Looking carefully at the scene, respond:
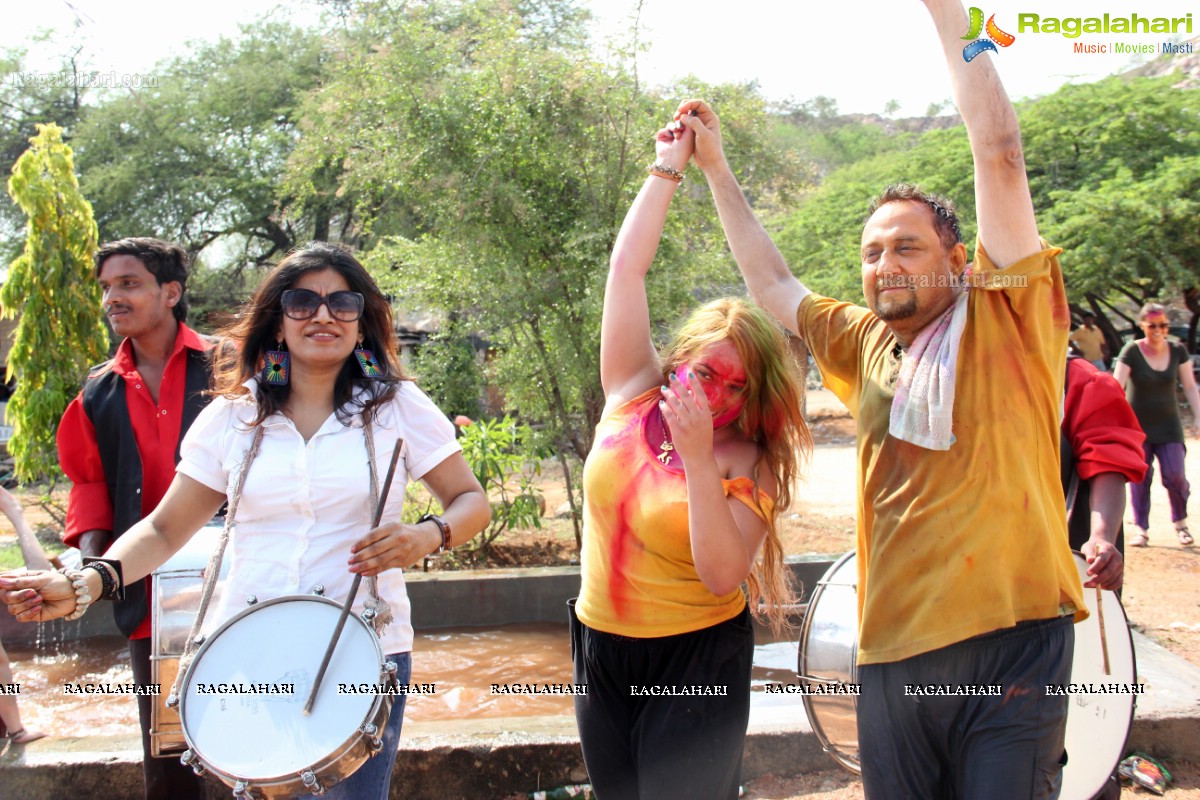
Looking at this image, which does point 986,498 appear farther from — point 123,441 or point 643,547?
point 123,441

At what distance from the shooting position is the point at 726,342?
8.44 ft

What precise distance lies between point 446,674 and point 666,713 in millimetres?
3640

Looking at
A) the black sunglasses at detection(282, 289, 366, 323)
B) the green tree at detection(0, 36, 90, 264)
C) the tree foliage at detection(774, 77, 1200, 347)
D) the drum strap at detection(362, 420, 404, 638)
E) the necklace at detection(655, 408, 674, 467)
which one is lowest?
the drum strap at detection(362, 420, 404, 638)

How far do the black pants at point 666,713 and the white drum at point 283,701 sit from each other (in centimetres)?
58

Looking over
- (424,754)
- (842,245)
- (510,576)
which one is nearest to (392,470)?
(424,754)

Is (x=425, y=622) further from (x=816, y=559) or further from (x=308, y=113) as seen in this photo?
(x=308, y=113)

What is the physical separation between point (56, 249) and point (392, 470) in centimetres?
759

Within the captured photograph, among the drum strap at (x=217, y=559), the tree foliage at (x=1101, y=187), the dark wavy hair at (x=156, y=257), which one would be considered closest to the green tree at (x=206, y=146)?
the tree foliage at (x=1101, y=187)

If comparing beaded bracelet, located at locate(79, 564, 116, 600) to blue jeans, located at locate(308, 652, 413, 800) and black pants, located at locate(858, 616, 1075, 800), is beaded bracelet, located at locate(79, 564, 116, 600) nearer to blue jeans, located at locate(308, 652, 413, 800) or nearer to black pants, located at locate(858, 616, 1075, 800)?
blue jeans, located at locate(308, 652, 413, 800)

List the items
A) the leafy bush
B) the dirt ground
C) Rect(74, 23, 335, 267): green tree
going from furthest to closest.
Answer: Rect(74, 23, 335, 267): green tree, the leafy bush, the dirt ground

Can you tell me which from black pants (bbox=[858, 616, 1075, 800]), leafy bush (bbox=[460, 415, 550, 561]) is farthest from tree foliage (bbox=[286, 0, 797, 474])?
black pants (bbox=[858, 616, 1075, 800])

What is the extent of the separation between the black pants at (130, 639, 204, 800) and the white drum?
1111 mm

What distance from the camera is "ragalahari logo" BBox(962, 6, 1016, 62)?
6.86ft

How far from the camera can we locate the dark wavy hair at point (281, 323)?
253 cm
